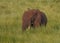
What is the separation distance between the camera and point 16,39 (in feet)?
19.0

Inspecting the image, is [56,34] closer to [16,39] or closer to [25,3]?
[16,39]

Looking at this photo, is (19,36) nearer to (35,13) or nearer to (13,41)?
(13,41)

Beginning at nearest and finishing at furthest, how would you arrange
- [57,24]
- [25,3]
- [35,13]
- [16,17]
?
[35,13] < [57,24] < [16,17] < [25,3]

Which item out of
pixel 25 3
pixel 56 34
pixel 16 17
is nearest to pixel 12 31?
pixel 56 34

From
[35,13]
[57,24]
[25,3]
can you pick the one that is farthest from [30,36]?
[25,3]

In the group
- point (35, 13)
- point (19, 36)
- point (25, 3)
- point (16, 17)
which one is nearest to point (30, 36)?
point (19, 36)

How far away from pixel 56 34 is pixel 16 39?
0.86 metres

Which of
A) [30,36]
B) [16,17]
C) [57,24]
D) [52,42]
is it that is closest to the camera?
[52,42]

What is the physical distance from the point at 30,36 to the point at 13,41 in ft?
1.24

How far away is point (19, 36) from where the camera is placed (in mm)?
5980

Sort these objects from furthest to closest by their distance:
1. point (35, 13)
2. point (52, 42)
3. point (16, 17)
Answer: point (16, 17) → point (35, 13) → point (52, 42)

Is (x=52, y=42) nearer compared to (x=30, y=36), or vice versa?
(x=52, y=42)

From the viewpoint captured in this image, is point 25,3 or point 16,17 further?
point 25,3

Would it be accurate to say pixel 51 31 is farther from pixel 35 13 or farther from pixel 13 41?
pixel 13 41
